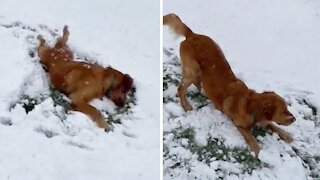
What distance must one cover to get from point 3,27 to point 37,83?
116 cm

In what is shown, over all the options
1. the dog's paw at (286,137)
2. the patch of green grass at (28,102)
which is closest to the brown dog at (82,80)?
the patch of green grass at (28,102)

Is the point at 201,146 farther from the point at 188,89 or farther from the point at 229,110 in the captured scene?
the point at 188,89

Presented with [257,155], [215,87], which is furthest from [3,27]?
[257,155]

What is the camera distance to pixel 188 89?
492 centimetres

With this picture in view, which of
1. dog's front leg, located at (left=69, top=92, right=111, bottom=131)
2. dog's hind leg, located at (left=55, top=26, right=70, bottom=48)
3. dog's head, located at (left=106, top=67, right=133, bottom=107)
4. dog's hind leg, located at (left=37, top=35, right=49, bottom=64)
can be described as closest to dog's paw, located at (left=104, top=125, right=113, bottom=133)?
dog's front leg, located at (left=69, top=92, right=111, bottom=131)

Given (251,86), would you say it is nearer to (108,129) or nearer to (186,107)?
(186,107)

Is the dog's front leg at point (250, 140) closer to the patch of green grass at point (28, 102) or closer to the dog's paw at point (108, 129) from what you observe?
the dog's paw at point (108, 129)

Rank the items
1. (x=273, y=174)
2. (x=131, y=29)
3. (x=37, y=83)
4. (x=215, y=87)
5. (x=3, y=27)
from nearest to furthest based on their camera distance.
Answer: (x=273, y=174) → (x=215, y=87) → (x=37, y=83) → (x=3, y=27) → (x=131, y=29)

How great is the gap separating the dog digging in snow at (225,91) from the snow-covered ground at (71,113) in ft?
1.99

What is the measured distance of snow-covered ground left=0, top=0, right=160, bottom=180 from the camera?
4047 mm

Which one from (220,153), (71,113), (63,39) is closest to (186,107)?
(220,153)

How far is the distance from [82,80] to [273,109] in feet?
5.93

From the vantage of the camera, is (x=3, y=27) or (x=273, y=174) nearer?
(x=273, y=174)

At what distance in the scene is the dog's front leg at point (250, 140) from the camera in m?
4.33
